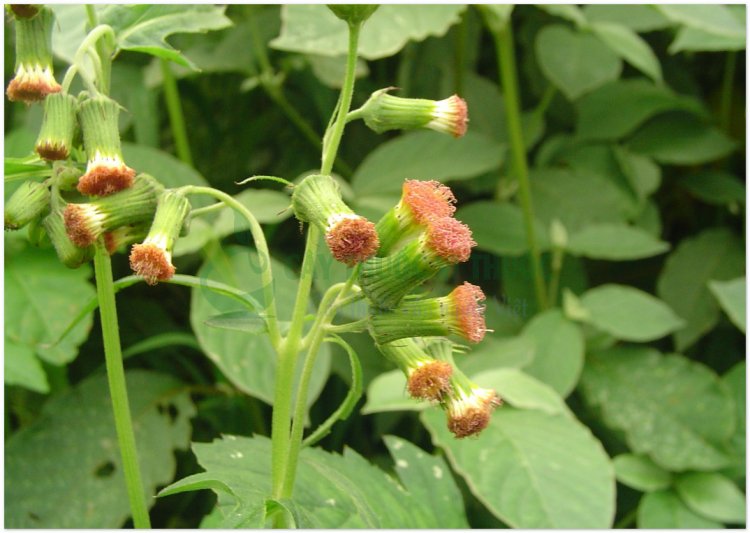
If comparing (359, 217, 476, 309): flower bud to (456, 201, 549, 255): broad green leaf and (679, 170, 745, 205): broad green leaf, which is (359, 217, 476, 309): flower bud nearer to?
(456, 201, 549, 255): broad green leaf

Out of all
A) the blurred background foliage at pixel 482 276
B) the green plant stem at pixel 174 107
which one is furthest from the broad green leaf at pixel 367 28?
the green plant stem at pixel 174 107

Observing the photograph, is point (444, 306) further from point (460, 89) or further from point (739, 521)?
point (460, 89)

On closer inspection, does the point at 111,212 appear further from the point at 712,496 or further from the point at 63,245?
the point at 712,496

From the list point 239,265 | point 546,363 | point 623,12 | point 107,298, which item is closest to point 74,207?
point 107,298

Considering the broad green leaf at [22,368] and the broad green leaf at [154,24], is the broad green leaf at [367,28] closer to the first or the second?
the broad green leaf at [154,24]

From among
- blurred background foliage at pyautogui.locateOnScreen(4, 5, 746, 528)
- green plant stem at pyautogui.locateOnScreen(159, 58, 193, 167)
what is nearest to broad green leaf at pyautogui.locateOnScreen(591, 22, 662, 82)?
blurred background foliage at pyautogui.locateOnScreen(4, 5, 746, 528)
